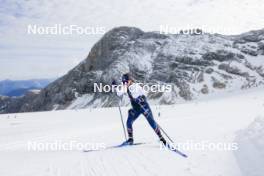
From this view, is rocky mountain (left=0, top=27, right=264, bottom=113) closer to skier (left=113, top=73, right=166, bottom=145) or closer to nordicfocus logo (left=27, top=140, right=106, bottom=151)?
nordicfocus logo (left=27, top=140, right=106, bottom=151)

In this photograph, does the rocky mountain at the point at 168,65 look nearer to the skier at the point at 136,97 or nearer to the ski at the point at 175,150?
the skier at the point at 136,97

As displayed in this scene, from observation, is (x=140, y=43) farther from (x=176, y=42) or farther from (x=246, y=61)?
(x=246, y=61)

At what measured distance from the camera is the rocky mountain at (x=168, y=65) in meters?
74.6

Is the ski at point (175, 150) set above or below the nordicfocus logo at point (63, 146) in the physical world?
above

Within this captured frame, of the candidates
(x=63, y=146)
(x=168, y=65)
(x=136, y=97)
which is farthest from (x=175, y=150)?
(x=168, y=65)

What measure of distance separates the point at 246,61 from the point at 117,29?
146ft

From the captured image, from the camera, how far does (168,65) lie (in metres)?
85.6

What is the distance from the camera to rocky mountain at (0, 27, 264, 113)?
2938 inches

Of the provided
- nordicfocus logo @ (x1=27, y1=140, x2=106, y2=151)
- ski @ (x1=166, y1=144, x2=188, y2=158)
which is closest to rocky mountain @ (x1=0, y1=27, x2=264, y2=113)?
nordicfocus logo @ (x1=27, y1=140, x2=106, y2=151)

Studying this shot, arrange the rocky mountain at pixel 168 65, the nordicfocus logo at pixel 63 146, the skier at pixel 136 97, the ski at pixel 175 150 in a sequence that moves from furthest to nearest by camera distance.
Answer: the rocky mountain at pixel 168 65
the nordicfocus logo at pixel 63 146
the skier at pixel 136 97
the ski at pixel 175 150

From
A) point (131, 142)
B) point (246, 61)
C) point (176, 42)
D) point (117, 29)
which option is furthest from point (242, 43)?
point (131, 142)

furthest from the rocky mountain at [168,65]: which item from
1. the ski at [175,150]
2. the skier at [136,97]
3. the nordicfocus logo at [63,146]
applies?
the ski at [175,150]

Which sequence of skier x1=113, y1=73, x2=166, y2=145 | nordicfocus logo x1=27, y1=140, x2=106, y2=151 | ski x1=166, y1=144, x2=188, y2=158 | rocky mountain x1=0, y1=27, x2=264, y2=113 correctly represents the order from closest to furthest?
ski x1=166, y1=144, x2=188, y2=158, skier x1=113, y1=73, x2=166, y2=145, nordicfocus logo x1=27, y1=140, x2=106, y2=151, rocky mountain x1=0, y1=27, x2=264, y2=113

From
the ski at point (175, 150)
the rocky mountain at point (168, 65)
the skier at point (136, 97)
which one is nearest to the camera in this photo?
the ski at point (175, 150)
